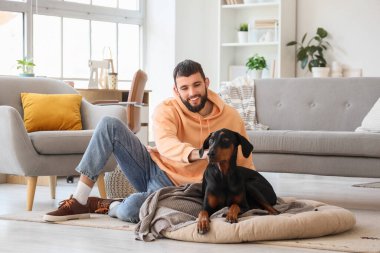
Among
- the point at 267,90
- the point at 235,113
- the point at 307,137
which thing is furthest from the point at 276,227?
the point at 267,90

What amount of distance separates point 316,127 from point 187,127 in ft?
6.35

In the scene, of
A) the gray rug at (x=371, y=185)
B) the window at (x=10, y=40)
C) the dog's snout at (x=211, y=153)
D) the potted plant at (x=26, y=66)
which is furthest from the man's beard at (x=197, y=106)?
the window at (x=10, y=40)

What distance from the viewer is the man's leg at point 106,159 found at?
374cm

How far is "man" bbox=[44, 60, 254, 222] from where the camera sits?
3.68 meters

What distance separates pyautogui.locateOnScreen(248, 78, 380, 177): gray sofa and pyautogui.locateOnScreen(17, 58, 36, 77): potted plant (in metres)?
2.03

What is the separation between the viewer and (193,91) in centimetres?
365

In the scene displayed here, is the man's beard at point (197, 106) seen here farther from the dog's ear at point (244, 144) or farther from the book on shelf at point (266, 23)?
the book on shelf at point (266, 23)

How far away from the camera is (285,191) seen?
222 inches

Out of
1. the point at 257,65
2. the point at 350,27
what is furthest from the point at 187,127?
the point at 350,27

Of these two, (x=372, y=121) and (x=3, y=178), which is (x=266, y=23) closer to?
(x=372, y=121)

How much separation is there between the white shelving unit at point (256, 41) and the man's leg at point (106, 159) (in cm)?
429

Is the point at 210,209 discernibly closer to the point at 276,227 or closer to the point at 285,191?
the point at 276,227

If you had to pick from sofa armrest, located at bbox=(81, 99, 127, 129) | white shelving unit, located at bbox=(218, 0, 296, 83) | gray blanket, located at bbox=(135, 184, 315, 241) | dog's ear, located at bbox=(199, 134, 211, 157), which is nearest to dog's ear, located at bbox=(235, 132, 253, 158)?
dog's ear, located at bbox=(199, 134, 211, 157)

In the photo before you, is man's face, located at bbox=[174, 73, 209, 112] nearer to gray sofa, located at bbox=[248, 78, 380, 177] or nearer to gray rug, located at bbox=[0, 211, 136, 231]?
gray rug, located at bbox=[0, 211, 136, 231]
